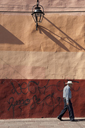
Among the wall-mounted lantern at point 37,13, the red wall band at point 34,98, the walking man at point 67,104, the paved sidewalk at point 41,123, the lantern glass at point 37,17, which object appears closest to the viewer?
the paved sidewalk at point 41,123

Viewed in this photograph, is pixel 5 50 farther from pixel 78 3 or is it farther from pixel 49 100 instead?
pixel 78 3

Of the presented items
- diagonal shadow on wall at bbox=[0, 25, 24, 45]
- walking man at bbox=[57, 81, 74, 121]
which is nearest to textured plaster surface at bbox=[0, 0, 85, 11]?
diagonal shadow on wall at bbox=[0, 25, 24, 45]

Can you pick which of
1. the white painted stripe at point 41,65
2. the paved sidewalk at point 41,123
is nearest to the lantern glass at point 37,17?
the white painted stripe at point 41,65

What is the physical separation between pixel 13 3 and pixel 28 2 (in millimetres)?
634

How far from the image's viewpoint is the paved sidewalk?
830 centimetres

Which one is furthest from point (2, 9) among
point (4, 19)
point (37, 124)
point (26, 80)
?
point (37, 124)

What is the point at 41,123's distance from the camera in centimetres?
873

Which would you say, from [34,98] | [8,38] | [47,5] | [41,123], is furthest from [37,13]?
[41,123]

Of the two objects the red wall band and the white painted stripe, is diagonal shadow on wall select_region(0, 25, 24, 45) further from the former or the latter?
the red wall band

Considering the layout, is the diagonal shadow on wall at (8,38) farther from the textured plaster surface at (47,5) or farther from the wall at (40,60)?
the textured plaster surface at (47,5)

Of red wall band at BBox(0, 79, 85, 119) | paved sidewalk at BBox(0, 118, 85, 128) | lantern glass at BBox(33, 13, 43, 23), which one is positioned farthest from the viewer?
red wall band at BBox(0, 79, 85, 119)

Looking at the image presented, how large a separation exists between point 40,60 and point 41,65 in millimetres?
212

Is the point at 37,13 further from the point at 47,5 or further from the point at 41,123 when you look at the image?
the point at 41,123

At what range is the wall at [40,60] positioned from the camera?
31.5ft
